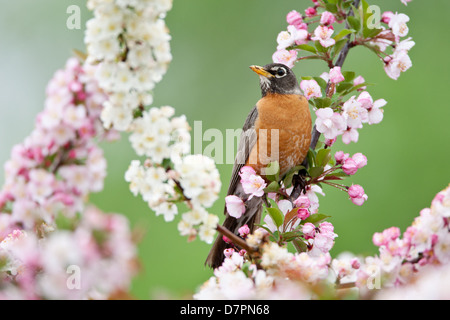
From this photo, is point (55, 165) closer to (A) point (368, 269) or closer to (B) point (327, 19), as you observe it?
(A) point (368, 269)

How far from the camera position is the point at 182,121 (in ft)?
3.83

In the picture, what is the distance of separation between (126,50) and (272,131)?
1.90m

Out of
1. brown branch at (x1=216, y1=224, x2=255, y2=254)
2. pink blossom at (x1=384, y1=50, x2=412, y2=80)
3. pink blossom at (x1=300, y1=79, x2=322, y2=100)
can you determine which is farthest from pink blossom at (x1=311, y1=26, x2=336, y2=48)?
brown branch at (x1=216, y1=224, x2=255, y2=254)

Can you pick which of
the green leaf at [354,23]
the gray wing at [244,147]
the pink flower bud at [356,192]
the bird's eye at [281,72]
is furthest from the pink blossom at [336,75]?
the bird's eye at [281,72]

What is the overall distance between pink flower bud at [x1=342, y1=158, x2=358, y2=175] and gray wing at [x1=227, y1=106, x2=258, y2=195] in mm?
1003

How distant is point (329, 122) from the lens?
1810mm

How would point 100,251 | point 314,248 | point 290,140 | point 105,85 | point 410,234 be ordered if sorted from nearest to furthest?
point 100,251, point 105,85, point 410,234, point 314,248, point 290,140

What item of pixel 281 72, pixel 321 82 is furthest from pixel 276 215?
pixel 281 72

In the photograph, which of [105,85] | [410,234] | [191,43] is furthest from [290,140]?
[191,43]

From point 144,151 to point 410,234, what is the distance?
606 mm

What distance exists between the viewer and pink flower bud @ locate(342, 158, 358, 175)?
72.9 inches

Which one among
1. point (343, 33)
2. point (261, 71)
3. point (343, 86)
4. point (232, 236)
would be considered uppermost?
point (261, 71)
